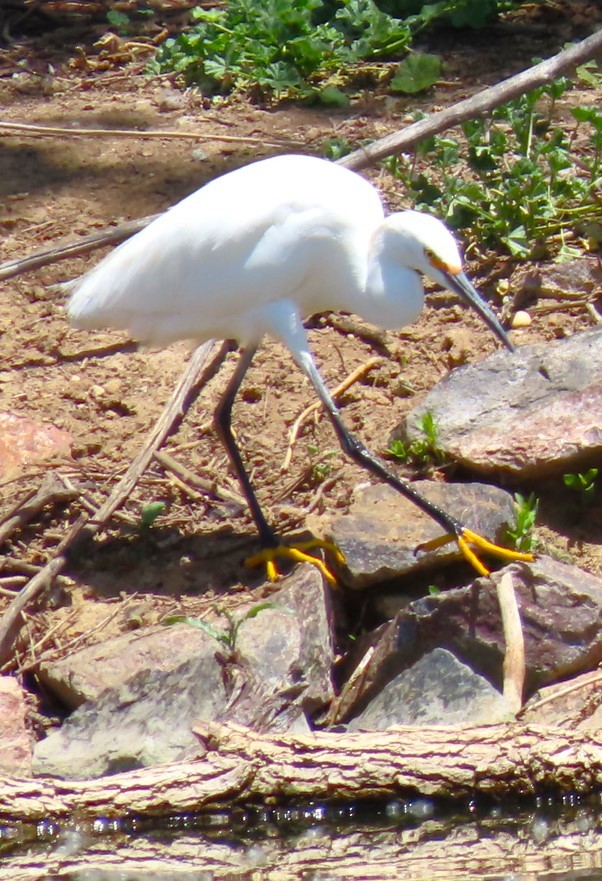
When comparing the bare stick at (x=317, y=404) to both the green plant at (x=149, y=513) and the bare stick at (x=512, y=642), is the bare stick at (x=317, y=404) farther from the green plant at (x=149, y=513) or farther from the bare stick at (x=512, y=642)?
the bare stick at (x=512, y=642)

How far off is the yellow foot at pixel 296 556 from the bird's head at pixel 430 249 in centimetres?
96

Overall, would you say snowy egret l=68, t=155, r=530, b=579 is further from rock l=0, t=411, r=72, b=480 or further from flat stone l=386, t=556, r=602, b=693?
rock l=0, t=411, r=72, b=480

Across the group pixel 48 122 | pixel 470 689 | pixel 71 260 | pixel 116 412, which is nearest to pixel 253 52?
pixel 48 122

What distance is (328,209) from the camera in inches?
183

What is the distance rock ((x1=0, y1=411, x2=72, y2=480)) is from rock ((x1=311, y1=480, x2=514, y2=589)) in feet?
3.97

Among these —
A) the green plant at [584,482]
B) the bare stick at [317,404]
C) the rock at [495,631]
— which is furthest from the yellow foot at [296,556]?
the green plant at [584,482]

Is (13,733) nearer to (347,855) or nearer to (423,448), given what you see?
(347,855)

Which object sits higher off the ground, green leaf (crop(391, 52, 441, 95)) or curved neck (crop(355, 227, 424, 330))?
curved neck (crop(355, 227, 424, 330))

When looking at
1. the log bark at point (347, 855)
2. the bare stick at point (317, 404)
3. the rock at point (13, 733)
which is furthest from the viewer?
the bare stick at point (317, 404)

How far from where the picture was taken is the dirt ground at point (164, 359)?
495cm

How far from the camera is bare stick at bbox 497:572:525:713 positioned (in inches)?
157

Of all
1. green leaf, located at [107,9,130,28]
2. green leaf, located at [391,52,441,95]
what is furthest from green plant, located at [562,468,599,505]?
green leaf, located at [107,9,130,28]

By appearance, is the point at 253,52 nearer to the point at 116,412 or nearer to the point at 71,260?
the point at 71,260

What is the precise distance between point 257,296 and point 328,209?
38 cm
